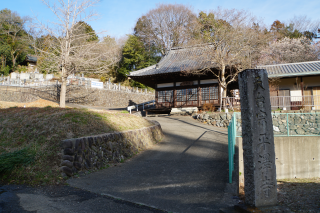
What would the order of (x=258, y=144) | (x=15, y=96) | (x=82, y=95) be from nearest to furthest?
1. (x=258, y=144)
2. (x=15, y=96)
3. (x=82, y=95)

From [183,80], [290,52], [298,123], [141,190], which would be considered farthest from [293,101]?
[141,190]

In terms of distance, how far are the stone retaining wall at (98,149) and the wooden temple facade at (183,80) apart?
1153cm

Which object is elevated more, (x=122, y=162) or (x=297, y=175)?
(x=122, y=162)

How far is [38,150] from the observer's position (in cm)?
598

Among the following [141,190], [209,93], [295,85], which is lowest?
[141,190]

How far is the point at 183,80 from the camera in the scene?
2177 centimetres

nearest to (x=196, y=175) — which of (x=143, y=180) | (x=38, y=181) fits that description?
(x=143, y=180)

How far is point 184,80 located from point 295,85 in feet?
32.6

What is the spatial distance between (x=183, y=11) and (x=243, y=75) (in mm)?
38171

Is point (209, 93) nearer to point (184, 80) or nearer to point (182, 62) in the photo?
point (184, 80)

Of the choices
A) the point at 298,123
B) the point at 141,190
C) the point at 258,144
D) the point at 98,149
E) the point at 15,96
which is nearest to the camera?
the point at 258,144

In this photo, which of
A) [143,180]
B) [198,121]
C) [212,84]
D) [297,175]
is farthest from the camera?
[212,84]

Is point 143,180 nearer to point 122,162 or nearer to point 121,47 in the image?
point 122,162

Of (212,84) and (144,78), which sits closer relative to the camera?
(212,84)
